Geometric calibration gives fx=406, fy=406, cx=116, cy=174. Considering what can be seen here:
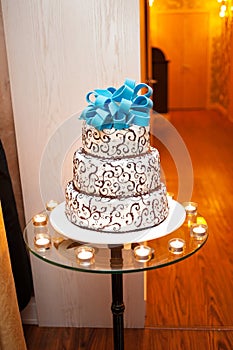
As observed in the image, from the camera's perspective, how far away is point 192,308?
2322mm

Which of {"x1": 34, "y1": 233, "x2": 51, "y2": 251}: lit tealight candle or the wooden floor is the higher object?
{"x1": 34, "y1": 233, "x2": 51, "y2": 251}: lit tealight candle

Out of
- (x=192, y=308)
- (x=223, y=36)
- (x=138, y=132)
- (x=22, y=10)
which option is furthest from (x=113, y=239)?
(x=223, y=36)

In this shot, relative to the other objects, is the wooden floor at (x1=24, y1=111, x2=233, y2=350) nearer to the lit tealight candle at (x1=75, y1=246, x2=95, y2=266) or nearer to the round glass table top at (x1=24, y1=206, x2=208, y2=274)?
the round glass table top at (x1=24, y1=206, x2=208, y2=274)

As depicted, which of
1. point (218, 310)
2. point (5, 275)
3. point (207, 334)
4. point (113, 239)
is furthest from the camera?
point (218, 310)

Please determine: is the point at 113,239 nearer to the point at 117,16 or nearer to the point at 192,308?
the point at 117,16

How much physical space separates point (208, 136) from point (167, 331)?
14.8ft

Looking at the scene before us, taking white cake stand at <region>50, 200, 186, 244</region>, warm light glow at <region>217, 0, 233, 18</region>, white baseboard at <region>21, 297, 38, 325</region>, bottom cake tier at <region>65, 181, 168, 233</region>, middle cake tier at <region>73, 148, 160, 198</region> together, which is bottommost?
white baseboard at <region>21, 297, 38, 325</region>

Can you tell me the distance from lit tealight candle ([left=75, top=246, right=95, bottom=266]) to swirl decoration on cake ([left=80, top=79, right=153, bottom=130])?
375 mm

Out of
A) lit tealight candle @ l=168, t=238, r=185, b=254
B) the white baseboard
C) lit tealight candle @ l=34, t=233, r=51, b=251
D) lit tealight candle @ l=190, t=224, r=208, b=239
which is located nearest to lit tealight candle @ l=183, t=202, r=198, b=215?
lit tealight candle @ l=190, t=224, r=208, b=239

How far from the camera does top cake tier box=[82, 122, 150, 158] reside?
1.22 metres

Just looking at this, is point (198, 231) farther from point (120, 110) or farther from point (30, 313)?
point (30, 313)

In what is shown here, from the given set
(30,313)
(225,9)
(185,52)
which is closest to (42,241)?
(30,313)

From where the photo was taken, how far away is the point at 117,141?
4.03 feet

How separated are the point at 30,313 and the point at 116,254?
121 centimetres
